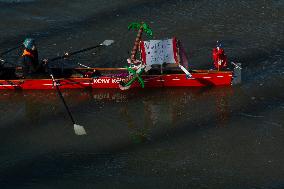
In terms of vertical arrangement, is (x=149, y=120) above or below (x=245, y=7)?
below

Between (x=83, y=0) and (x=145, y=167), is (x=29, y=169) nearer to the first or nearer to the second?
(x=145, y=167)

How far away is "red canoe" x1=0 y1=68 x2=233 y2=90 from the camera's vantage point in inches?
1000

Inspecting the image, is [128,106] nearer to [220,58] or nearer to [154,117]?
[154,117]

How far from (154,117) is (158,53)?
10.1 feet

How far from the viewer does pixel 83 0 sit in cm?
3631

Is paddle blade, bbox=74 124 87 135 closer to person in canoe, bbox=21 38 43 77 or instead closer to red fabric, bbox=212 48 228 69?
person in canoe, bbox=21 38 43 77

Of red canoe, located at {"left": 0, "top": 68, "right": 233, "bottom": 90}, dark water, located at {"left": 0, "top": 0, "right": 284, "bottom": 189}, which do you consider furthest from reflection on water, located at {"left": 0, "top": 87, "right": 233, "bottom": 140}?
red canoe, located at {"left": 0, "top": 68, "right": 233, "bottom": 90}

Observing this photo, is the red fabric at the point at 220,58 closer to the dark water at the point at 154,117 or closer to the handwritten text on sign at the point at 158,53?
the dark water at the point at 154,117

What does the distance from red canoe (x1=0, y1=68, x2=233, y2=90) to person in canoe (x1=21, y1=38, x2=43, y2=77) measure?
414mm

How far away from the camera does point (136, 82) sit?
25.6 metres

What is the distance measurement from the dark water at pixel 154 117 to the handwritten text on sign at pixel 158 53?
1.51 m

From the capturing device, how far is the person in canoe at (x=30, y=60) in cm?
2484

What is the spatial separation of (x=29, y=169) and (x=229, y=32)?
15.6 m

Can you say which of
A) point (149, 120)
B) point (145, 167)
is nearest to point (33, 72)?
point (149, 120)
